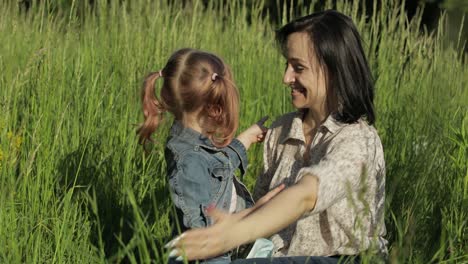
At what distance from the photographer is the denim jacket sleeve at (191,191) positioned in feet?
8.02

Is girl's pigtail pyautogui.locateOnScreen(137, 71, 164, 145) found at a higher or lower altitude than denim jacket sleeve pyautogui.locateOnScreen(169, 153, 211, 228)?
higher

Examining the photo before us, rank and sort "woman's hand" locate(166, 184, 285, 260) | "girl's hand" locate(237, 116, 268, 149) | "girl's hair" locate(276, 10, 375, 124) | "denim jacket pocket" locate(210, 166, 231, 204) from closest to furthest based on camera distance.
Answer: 1. "woman's hand" locate(166, 184, 285, 260)
2. "denim jacket pocket" locate(210, 166, 231, 204)
3. "girl's hair" locate(276, 10, 375, 124)
4. "girl's hand" locate(237, 116, 268, 149)

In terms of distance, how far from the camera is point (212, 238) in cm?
197

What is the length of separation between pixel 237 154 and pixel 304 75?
33 cm

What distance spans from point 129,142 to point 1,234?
2.66 feet

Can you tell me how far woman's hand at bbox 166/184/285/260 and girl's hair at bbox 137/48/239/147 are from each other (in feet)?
2.06

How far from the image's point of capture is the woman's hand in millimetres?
1971

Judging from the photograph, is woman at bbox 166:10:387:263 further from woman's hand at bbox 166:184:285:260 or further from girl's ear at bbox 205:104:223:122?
woman's hand at bbox 166:184:285:260

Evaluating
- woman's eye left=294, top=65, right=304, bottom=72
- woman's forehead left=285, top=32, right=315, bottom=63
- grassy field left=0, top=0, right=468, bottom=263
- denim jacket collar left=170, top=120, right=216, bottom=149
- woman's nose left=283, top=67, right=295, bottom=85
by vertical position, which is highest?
woman's forehead left=285, top=32, right=315, bottom=63

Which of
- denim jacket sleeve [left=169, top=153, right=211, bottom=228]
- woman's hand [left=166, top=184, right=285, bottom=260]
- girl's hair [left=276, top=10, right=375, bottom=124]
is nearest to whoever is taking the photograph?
woman's hand [left=166, top=184, right=285, bottom=260]

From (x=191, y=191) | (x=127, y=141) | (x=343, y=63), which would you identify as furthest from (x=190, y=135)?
(x=127, y=141)

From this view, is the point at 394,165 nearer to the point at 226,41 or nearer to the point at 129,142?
the point at 129,142

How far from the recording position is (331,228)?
265 cm

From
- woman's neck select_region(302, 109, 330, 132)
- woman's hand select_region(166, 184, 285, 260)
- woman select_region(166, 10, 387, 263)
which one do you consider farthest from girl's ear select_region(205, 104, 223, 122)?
woman's hand select_region(166, 184, 285, 260)
